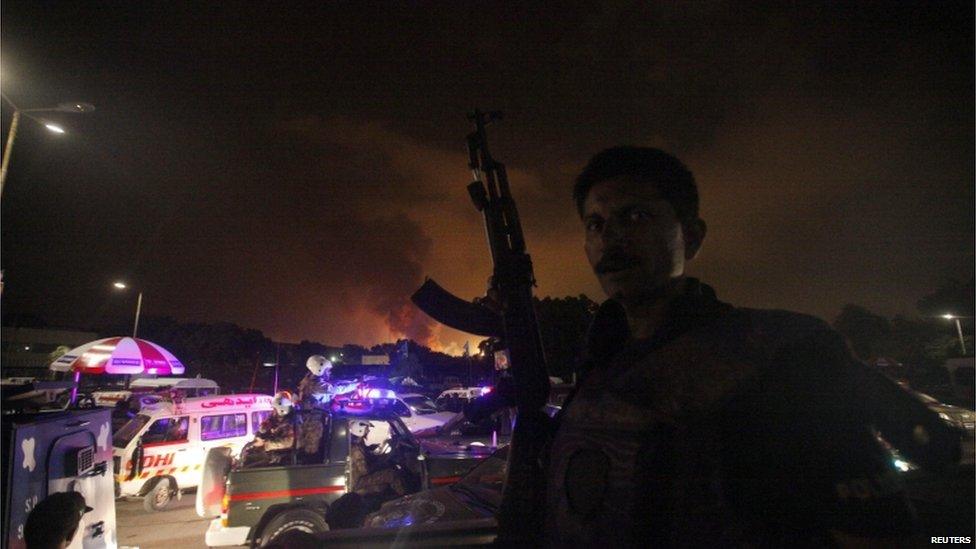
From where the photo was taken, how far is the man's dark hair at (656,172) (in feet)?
5.23

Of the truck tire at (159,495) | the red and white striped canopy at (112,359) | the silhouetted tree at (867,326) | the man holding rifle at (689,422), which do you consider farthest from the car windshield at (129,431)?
the silhouetted tree at (867,326)

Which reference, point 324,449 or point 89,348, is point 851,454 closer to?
point 324,449

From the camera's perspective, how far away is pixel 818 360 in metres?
1.07

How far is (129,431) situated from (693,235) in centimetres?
1242

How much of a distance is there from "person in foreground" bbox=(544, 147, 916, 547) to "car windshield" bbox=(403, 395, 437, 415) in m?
18.7

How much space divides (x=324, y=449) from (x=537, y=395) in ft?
19.6

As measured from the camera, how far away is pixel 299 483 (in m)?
6.55

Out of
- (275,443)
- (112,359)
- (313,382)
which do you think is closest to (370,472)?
(275,443)

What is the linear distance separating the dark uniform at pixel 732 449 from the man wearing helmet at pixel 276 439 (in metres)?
7.68

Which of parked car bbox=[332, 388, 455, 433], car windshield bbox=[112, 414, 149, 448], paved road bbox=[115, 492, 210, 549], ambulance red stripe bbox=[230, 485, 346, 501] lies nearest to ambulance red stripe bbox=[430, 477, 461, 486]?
ambulance red stripe bbox=[230, 485, 346, 501]

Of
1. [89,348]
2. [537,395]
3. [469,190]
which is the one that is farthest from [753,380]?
[89,348]

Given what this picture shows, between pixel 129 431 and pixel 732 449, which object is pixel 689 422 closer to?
pixel 732 449

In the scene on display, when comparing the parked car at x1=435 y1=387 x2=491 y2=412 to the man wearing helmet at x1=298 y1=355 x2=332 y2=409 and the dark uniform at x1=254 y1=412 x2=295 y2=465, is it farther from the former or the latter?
the dark uniform at x1=254 y1=412 x2=295 y2=465

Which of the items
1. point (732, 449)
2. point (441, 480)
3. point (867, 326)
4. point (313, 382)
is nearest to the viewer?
point (732, 449)
